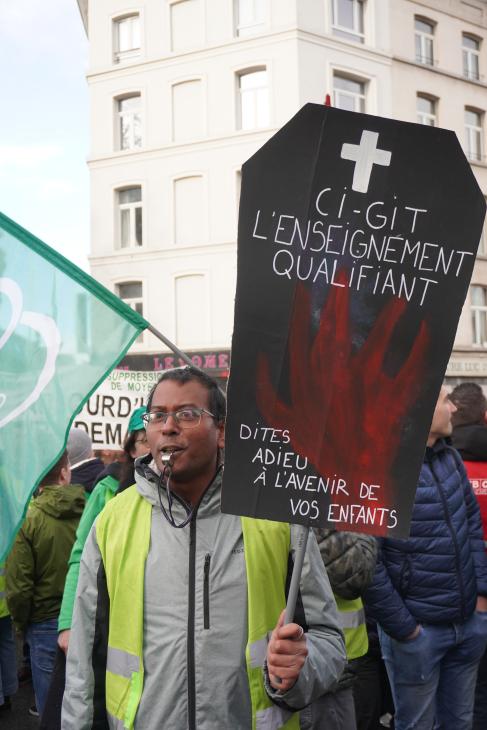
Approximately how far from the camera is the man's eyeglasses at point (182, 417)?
88.5 inches

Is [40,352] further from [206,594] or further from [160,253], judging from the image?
[160,253]

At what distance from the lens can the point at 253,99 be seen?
20234 mm

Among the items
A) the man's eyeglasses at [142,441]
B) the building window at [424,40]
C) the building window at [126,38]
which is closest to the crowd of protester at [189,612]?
the man's eyeglasses at [142,441]

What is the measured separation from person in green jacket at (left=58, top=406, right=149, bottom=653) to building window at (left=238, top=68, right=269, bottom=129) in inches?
680

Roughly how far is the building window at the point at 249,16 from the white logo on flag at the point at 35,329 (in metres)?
19.1

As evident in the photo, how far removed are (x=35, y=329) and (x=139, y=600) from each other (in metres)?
1.34

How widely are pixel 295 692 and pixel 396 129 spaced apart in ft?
4.56

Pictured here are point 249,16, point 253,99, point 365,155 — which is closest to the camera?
point 365,155

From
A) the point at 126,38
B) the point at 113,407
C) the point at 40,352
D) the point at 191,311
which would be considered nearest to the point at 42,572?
the point at 40,352

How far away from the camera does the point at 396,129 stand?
5.95 ft

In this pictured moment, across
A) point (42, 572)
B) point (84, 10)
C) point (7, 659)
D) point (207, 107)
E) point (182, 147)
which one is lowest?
point (7, 659)

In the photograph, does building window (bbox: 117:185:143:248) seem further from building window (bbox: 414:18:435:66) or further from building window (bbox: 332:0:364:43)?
building window (bbox: 414:18:435:66)

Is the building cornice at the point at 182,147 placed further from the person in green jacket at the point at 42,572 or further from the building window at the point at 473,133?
the person in green jacket at the point at 42,572

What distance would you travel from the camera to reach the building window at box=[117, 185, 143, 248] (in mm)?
21484
